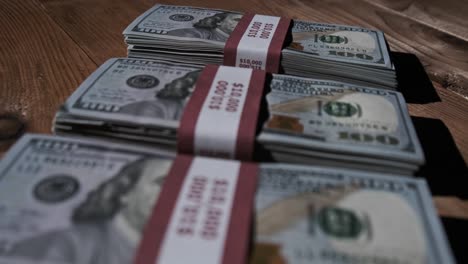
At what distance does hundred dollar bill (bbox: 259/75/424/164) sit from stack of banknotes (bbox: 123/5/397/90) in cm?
5

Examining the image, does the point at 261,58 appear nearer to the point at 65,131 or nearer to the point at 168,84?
the point at 168,84

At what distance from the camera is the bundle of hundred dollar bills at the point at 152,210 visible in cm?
35

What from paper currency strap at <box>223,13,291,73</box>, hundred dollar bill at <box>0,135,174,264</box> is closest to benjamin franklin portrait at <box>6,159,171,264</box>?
hundred dollar bill at <box>0,135,174,264</box>

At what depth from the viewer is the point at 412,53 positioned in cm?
74

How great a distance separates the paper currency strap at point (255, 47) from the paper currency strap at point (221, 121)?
0.32 ft

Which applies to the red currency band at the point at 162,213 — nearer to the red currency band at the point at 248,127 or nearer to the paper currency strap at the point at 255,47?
the red currency band at the point at 248,127

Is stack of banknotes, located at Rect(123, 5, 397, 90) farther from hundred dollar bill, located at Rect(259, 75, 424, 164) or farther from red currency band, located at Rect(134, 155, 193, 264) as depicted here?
red currency band, located at Rect(134, 155, 193, 264)

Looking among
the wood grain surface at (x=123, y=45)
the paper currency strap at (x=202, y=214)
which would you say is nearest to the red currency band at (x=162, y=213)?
the paper currency strap at (x=202, y=214)

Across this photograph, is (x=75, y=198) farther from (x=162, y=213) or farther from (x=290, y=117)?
(x=290, y=117)

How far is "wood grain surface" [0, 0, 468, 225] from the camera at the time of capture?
0.58 metres

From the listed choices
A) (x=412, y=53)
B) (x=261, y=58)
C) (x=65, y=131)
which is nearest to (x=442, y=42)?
(x=412, y=53)

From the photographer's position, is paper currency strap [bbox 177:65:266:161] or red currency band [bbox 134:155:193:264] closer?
red currency band [bbox 134:155:193:264]

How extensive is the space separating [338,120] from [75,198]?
25 centimetres

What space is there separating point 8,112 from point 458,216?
466 mm
